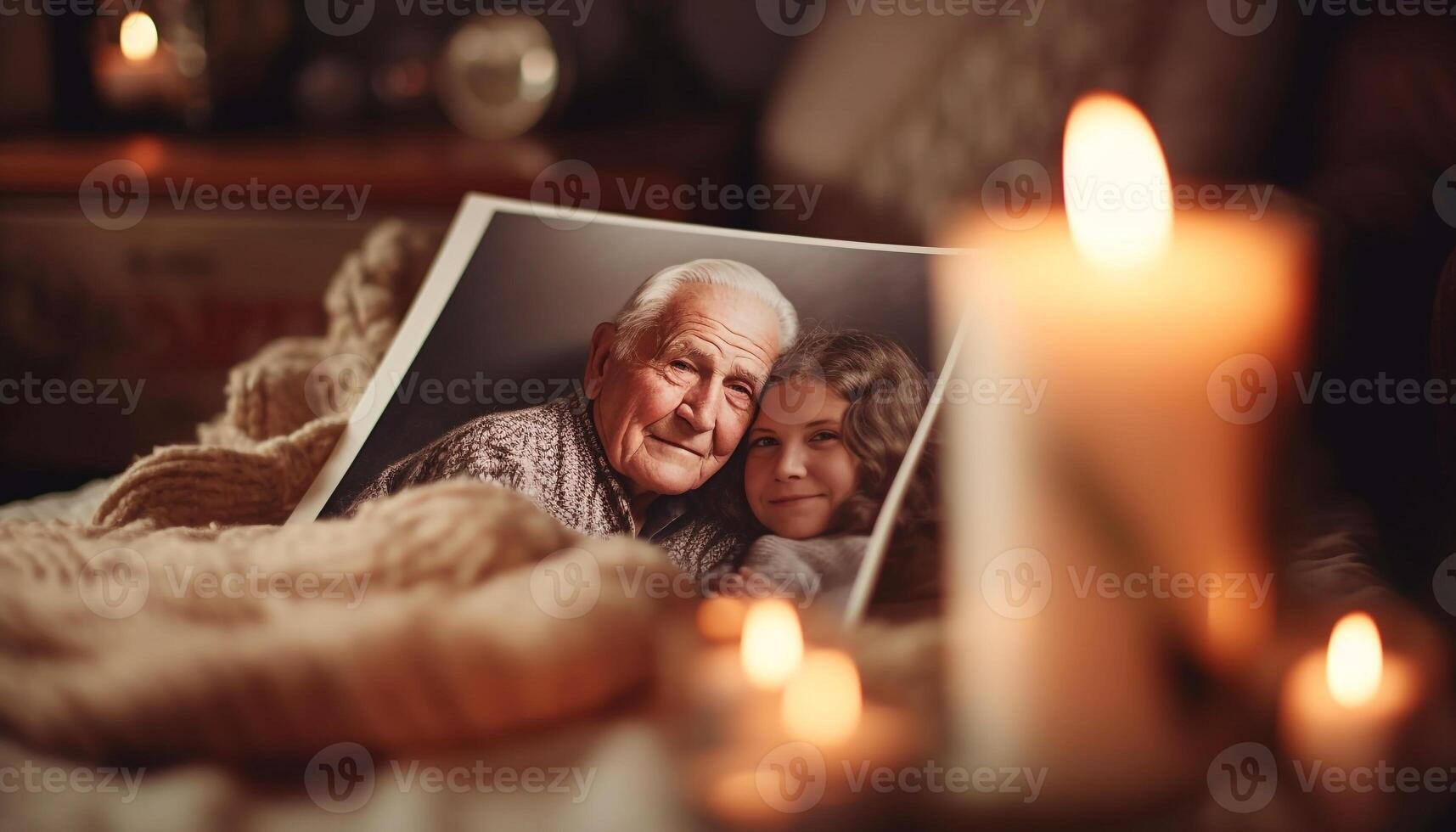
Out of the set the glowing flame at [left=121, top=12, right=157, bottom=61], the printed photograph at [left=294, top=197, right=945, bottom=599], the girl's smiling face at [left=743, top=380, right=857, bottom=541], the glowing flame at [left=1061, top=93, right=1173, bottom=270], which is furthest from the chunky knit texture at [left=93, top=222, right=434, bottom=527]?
the glowing flame at [left=121, top=12, right=157, bottom=61]

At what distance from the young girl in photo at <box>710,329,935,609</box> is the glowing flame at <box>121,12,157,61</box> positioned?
3.53ft

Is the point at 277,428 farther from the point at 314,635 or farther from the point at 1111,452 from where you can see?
the point at 1111,452

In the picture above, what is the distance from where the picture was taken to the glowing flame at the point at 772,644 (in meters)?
0.26

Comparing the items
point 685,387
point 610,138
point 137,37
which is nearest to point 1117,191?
point 685,387

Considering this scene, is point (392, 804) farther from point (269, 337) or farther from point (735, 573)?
point (269, 337)

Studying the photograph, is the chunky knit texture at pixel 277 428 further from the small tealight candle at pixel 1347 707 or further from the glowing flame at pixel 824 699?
the small tealight candle at pixel 1347 707

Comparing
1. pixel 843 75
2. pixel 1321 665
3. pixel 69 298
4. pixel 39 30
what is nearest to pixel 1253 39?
pixel 843 75

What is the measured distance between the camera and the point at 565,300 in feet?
1.32

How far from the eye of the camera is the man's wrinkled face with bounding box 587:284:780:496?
1.12ft

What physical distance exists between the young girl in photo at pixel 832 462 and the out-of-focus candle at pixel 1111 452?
0.19 feet

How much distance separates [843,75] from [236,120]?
2.38 ft

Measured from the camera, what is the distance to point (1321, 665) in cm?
25

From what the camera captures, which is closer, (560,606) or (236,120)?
(560,606)

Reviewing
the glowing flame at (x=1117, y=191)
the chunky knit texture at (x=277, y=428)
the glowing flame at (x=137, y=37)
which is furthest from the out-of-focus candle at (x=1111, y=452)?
the glowing flame at (x=137, y=37)
